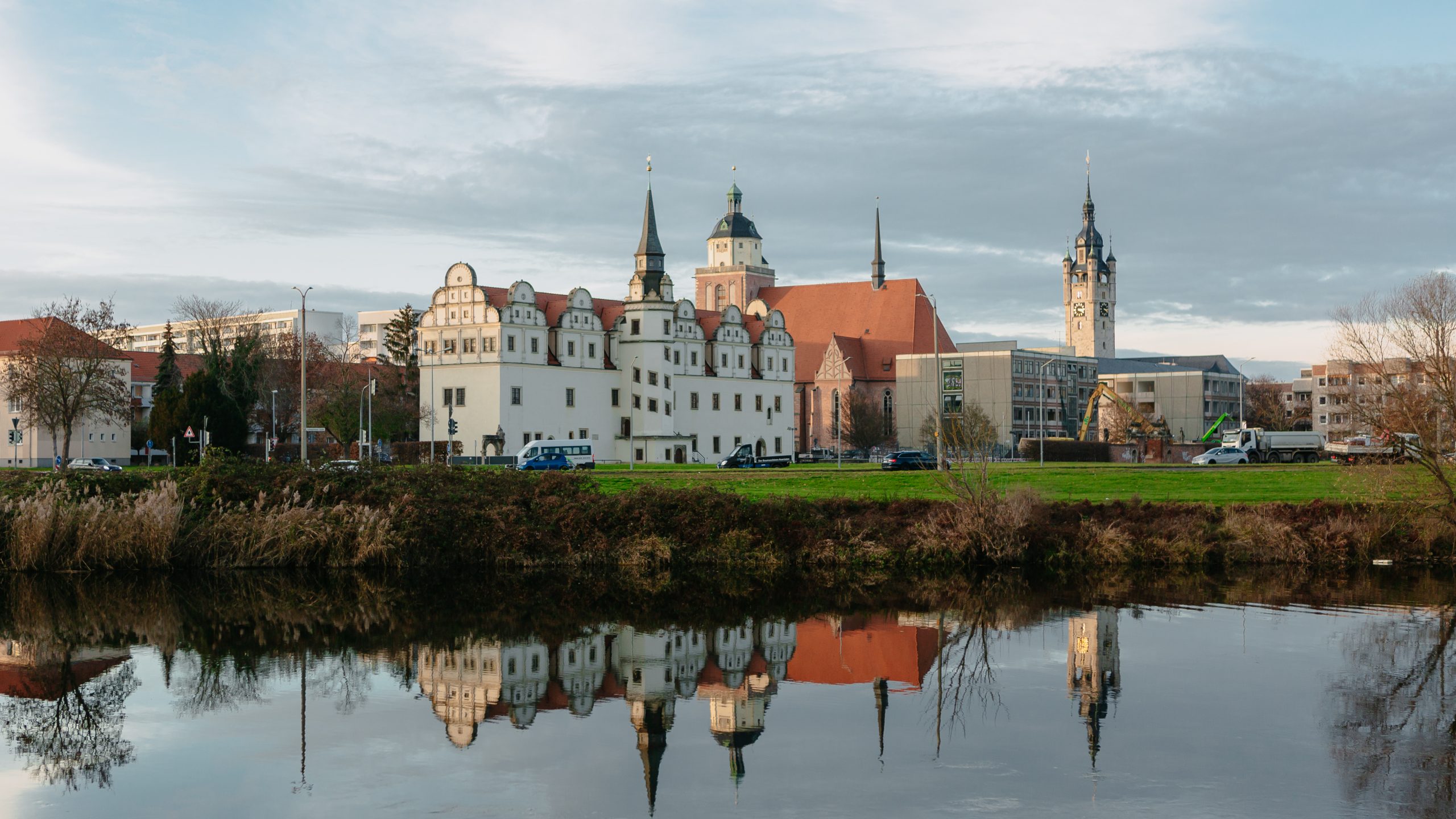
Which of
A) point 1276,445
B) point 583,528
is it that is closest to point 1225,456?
point 1276,445

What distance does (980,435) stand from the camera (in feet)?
94.9

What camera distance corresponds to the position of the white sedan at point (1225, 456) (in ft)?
250

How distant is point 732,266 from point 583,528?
118 m

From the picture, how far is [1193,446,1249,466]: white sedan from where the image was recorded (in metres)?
76.3

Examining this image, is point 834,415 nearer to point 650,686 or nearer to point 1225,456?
point 1225,456

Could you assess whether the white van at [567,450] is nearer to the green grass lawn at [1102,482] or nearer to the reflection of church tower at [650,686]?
the green grass lawn at [1102,482]

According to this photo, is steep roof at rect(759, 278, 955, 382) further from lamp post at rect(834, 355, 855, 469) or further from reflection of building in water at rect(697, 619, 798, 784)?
reflection of building in water at rect(697, 619, 798, 784)

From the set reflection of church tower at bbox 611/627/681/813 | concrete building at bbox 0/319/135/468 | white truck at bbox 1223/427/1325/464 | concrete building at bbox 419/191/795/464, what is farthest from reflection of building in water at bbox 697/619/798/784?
concrete building at bbox 0/319/135/468

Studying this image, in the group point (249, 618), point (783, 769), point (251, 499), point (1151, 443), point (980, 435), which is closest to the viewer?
point (783, 769)

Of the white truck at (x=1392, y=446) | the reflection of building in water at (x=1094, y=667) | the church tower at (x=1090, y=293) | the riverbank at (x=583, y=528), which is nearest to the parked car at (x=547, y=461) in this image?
the riverbank at (x=583, y=528)

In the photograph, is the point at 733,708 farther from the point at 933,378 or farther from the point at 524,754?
the point at 933,378

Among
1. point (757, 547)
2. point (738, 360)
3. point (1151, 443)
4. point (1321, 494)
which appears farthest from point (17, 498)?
point (738, 360)

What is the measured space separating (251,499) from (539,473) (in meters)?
6.79

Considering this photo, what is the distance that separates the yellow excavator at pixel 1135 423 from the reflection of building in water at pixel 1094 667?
218 feet
